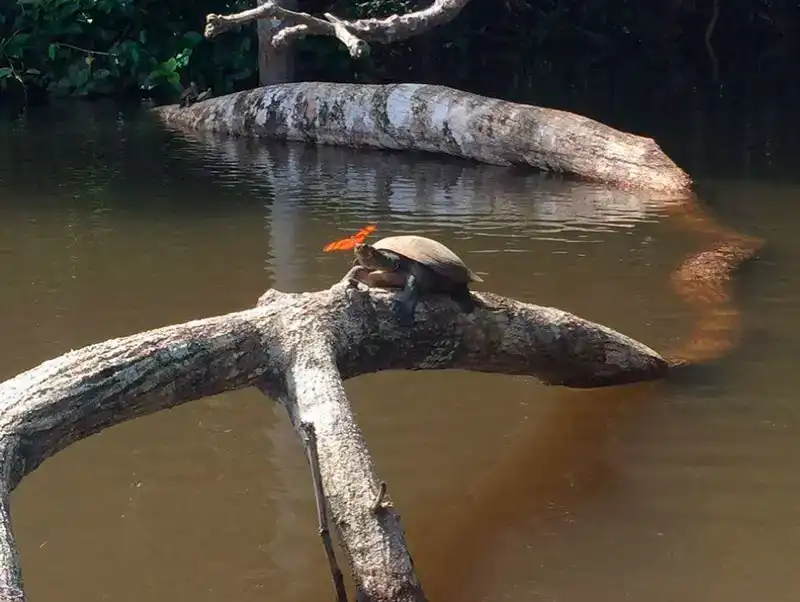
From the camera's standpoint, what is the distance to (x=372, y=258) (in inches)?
125

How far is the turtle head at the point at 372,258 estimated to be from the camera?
3156 millimetres

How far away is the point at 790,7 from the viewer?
1686 cm

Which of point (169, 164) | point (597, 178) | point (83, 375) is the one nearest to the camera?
point (83, 375)

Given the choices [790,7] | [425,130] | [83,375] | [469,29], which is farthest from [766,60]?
[83,375]

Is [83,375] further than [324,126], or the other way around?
[324,126]

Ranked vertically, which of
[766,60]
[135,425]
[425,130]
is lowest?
[135,425]

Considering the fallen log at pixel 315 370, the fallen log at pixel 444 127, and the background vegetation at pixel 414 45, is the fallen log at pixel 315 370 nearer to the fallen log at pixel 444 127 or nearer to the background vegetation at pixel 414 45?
the fallen log at pixel 444 127

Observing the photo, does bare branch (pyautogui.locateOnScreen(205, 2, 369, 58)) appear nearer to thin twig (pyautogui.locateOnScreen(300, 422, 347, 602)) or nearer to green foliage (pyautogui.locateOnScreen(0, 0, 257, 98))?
green foliage (pyautogui.locateOnScreen(0, 0, 257, 98))

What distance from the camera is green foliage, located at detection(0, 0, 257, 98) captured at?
11734 millimetres

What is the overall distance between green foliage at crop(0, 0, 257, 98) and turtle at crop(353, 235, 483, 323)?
888cm

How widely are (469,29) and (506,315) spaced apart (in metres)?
12.9

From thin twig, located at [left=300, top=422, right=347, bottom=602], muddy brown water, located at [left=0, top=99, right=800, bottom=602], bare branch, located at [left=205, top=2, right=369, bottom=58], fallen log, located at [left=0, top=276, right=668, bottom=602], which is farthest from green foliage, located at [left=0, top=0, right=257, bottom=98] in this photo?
thin twig, located at [left=300, top=422, right=347, bottom=602]

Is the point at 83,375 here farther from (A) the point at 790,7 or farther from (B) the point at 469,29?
(A) the point at 790,7

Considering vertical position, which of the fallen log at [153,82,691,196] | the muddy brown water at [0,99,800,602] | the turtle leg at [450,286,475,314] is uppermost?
the fallen log at [153,82,691,196]
